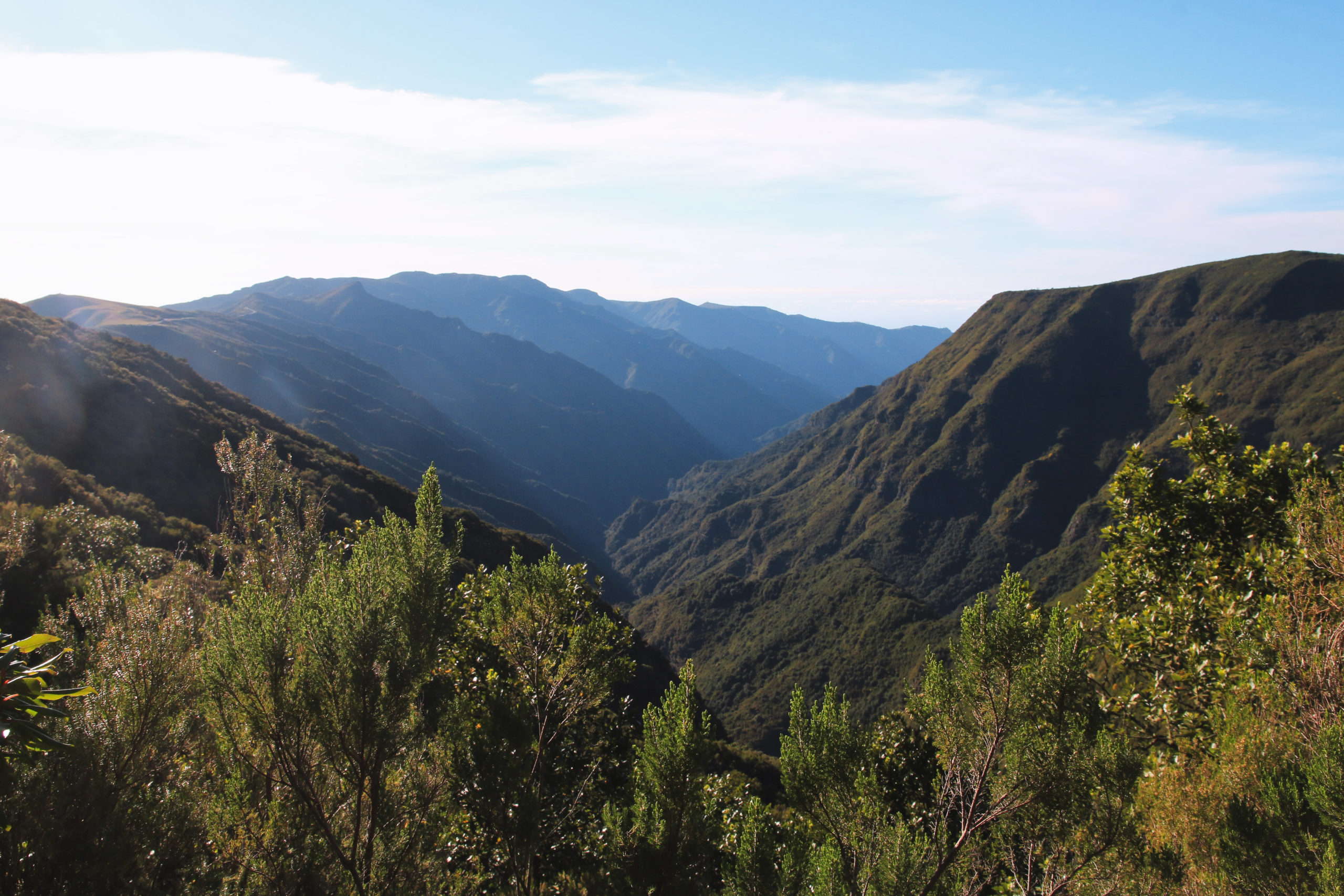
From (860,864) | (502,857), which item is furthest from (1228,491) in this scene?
(502,857)

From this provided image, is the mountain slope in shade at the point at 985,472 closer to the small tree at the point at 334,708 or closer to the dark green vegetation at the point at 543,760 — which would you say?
Result: the dark green vegetation at the point at 543,760

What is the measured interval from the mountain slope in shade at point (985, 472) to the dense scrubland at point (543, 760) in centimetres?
7913

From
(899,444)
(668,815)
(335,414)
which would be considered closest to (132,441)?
(668,815)

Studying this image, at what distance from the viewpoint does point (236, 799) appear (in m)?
6.96

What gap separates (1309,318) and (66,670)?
190m

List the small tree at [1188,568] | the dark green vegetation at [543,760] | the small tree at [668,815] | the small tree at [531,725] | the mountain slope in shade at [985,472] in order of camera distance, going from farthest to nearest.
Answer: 1. the mountain slope in shade at [985,472]
2. the small tree at [1188,568]
3. the small tree at [531,725]
4. the small tree at [668,815]
5. the dark green vegetation at [543,760]

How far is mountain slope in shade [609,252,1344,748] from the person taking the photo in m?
102

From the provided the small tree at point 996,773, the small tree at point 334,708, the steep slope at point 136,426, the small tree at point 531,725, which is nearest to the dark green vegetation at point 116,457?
the steep slope at point 136,426

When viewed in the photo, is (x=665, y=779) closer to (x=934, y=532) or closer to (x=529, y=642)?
(x=529, y=642)

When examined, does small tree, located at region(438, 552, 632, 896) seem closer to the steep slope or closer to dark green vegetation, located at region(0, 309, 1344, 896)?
dark green vegetation, located at region(0, 309, 1344, 896)

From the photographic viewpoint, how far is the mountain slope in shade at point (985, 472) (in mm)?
101875

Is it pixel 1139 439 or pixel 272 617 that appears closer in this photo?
pixel 272 617

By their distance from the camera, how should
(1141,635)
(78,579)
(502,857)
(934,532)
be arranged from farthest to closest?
(934,532) → (78,579) → (1141,635) → (502,857)

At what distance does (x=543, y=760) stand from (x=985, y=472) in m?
168
